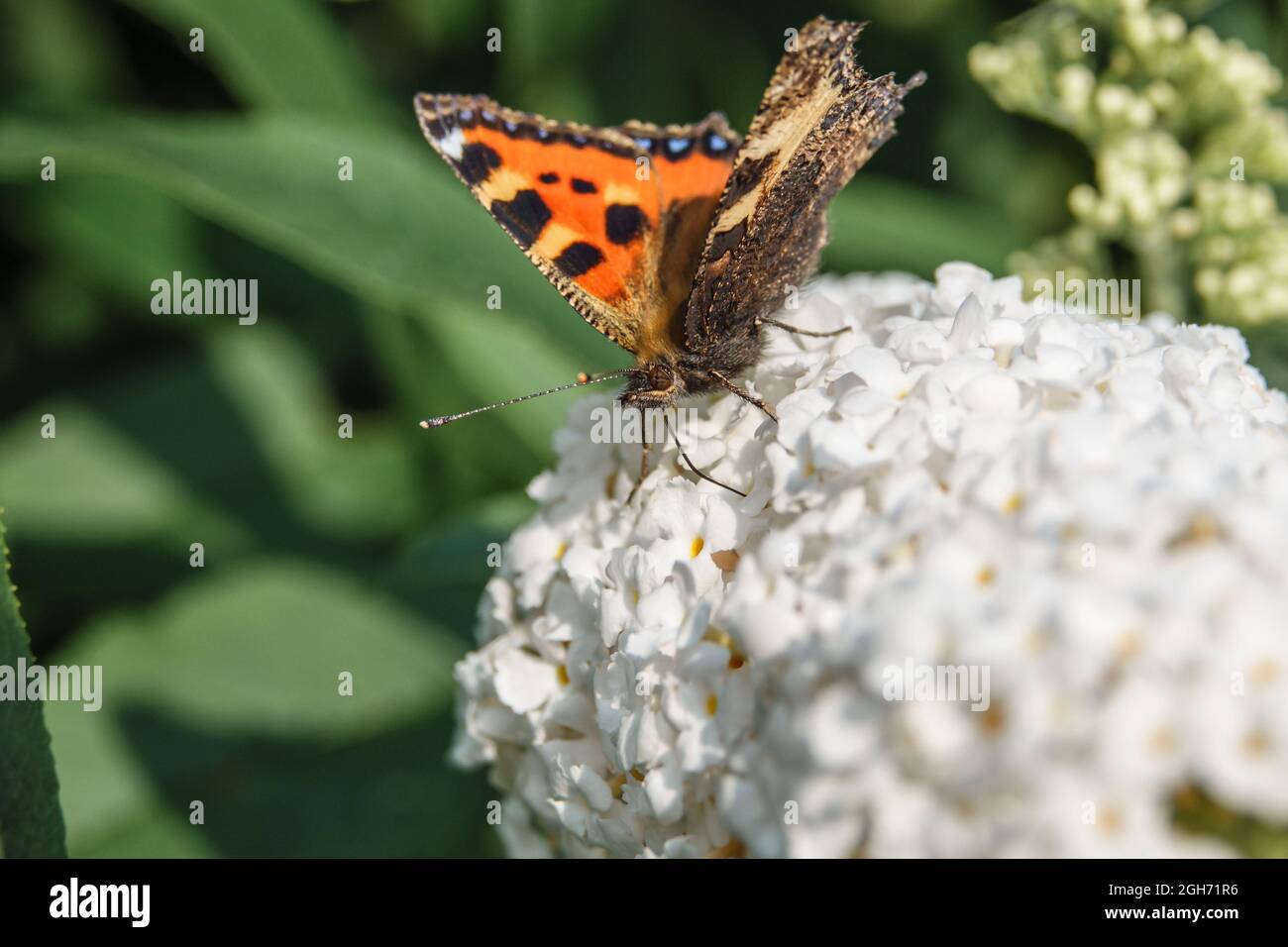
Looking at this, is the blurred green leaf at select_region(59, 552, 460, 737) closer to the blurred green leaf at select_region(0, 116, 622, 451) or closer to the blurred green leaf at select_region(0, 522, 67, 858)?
the blurred green leaf at select_region(0, 116, 622, 451)

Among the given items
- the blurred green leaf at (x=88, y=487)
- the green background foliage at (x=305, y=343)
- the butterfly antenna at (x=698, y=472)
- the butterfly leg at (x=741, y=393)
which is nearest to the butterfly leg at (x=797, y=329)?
the butterfly leg at (x=741, y=393)

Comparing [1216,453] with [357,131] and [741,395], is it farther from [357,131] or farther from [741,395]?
[357,131]

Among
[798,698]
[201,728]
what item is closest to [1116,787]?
[798,698]

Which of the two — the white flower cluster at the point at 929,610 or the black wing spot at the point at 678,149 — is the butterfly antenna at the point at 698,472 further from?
the black wing spot at the point at 678,149

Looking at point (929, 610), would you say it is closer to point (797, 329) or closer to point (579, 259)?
point (797, 329)

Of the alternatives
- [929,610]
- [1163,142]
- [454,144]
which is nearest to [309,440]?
[454,144]

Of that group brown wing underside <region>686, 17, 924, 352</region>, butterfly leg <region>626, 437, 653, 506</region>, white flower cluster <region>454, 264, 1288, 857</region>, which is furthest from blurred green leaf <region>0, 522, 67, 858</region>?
brown wing underside <region>686, 17, 924, 352</region>
